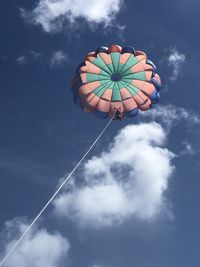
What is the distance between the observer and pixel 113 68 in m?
25.8

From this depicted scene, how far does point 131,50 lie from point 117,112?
4.02 metres

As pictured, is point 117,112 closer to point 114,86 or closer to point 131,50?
point 114,86

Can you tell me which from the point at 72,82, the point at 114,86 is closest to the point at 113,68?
the point at 114,86

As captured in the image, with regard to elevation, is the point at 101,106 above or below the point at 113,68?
below

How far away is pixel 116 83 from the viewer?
25.9 metres

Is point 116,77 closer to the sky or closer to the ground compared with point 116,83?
closer to the sky

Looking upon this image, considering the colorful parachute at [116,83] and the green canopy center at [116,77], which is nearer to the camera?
the colorful parachute at [116,83]

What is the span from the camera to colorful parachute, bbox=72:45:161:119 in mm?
25203

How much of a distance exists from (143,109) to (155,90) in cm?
144

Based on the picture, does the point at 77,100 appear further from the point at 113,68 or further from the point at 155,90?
the point at 155,90

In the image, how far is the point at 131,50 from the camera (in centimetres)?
2508

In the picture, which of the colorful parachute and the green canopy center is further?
the green canopy center

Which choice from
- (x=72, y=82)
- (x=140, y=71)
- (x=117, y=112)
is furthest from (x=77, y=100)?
(x=140, y=71)

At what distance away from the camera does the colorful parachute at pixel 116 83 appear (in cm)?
2520
